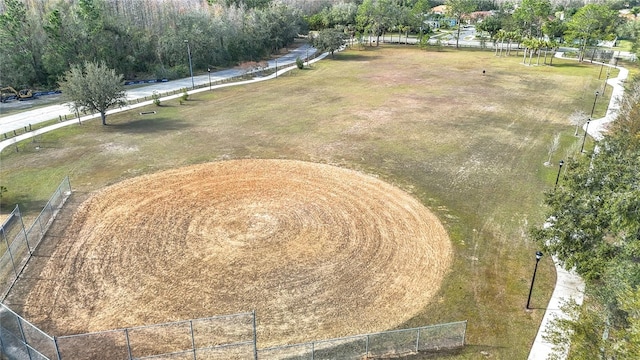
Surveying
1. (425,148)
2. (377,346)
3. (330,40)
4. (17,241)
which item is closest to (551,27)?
(330,40)

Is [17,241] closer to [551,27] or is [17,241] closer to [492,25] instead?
[551,27]

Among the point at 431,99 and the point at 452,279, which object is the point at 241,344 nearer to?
the point at 452,279

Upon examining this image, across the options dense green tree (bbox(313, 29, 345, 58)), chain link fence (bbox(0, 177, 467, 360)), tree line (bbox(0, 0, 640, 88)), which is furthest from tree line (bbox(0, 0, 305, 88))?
chain link fence (bbox(0, 177, 467, 360))

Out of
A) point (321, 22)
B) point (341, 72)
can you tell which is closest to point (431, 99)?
point (341, 72)

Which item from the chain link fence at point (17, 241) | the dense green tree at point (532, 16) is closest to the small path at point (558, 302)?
the chain link fence at point (17, 241)

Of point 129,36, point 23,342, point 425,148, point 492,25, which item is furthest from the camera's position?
point 492,25

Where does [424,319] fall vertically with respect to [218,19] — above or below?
below
